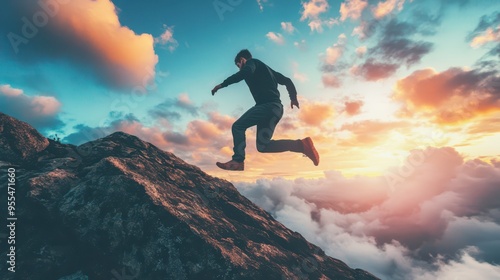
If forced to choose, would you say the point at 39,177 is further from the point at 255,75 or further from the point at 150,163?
the point at 255,75

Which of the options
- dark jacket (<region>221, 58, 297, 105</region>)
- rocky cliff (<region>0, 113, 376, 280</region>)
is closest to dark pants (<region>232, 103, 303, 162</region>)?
dark jacket (<region>221, 58, 297, 105</region>)

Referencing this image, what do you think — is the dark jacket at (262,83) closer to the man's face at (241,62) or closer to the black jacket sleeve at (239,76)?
the black jacket sleeve at (239,76)

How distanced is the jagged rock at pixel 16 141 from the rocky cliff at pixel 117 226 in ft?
0.07

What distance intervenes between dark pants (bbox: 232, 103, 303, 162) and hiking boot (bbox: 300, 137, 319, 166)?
3.09ft

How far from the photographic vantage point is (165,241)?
18.9 ft

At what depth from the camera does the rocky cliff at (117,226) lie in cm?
543

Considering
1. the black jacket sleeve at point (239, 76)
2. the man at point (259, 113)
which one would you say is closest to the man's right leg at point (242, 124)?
the man at point (259, 113)

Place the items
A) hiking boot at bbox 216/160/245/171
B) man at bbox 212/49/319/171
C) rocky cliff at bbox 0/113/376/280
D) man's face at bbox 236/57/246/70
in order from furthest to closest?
man's face at bbox 236/57/246/70 → man at bbox 212/49/319/171 → hiking boot at bbox 216/160/245/171 → rocky cliff at bbox 0/113/376/280

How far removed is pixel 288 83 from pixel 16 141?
823 centimetres

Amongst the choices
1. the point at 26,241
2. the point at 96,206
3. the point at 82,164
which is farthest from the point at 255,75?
the point at 26,241

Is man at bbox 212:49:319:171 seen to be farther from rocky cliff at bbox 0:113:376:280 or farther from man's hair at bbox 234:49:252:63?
rocky cliff at bbox 0:113:376:280

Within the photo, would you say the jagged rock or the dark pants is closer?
the dark pants

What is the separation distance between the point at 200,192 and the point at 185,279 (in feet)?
12.1

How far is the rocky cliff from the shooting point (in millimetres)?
5426
